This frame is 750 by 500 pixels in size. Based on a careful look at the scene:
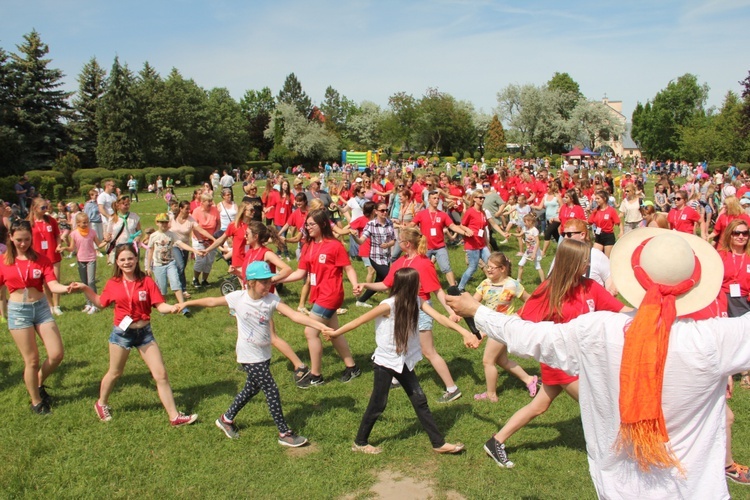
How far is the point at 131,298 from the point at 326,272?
2.14 m

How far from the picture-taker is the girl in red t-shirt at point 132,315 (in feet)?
18.7

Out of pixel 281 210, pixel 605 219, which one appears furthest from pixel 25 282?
pixel 605 219

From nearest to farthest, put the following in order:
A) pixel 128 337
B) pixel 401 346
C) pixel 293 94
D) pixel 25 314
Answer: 1. pixel 401 346
2. pixel 128 337
3. pixel 25 314
4. pixel 293 94

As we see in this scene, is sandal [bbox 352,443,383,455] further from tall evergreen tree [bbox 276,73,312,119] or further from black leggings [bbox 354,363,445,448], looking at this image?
tall evergreen tree [bbox 276,73,312,119]

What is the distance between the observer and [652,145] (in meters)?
93.4

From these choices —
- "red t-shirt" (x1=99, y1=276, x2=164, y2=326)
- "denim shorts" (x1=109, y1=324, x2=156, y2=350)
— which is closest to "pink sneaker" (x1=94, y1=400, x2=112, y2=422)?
"denim shorts" (x1=109, y1=324, x2=156, y2=350)

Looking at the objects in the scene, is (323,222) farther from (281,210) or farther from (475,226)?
(281,210)

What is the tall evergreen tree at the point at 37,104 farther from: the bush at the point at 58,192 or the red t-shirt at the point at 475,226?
the red t-shirt at the point at 475,226

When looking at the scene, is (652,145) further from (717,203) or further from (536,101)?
(717,203)

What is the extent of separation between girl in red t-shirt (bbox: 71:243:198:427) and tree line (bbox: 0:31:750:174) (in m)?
40.2

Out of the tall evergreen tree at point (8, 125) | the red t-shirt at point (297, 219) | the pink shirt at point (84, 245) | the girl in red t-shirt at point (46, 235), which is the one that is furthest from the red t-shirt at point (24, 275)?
the tall evergreen tree at point (8, 125)

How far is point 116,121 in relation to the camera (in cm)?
4978

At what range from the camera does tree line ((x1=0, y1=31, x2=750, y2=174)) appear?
43.6 meters

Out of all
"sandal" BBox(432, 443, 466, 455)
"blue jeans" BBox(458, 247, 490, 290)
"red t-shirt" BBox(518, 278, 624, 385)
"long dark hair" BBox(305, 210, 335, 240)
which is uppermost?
"long dark hair" BBox(305, 210, 335, 240)
